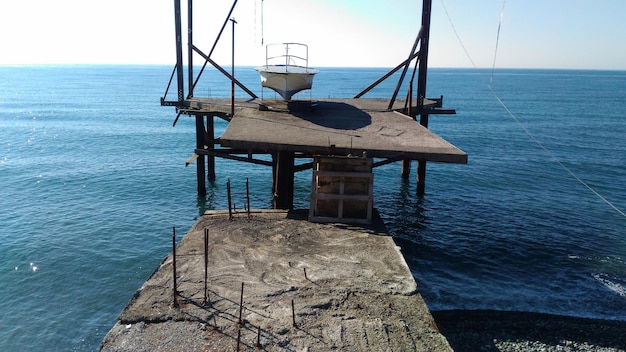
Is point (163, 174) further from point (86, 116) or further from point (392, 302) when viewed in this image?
point (86, 116)

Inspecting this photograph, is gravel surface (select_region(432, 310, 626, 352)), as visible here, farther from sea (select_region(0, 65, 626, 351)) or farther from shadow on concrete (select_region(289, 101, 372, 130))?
shadow on concrete (select_region(289, 101, 372, 130))

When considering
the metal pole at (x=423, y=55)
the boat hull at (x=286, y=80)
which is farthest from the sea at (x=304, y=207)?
the boat hull at (x=286, y=80)

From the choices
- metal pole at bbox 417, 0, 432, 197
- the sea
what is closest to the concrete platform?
the sea

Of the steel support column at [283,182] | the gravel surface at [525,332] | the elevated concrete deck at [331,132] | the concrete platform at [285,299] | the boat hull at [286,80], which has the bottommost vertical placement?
the gravel surface at [525,332]

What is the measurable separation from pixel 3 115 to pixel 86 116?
1252 centimetres

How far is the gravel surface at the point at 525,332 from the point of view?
500 inches

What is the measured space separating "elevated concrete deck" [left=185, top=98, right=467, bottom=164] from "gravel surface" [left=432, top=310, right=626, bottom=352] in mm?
4843

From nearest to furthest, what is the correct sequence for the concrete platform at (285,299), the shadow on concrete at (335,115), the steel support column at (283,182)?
the concrete platform at (285,299) < the steel support column at (283,182) < the shadow on concrete at (335,115)

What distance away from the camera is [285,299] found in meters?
9.51

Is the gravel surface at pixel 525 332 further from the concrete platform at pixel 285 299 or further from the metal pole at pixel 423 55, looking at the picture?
the metal pole at pixel 423 55

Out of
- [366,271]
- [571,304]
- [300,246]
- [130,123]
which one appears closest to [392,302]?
[366,271]

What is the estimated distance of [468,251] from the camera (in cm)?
1908

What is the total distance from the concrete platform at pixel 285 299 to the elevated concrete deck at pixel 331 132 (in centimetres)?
268

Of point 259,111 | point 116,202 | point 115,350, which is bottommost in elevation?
Answer: point 116,202
